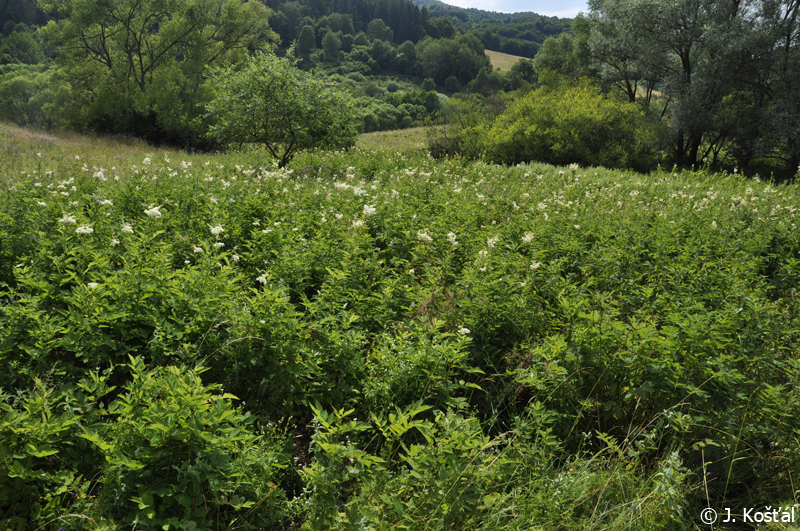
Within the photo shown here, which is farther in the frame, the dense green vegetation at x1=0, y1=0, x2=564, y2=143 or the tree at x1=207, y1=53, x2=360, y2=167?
the dense green vegetation at x1=0, y1=0, x2=564, y2=143

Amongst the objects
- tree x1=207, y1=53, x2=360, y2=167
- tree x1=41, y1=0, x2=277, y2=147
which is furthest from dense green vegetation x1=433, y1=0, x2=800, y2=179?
tree x1=41, y1=0, x2=277, y2=147

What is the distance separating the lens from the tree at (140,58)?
27.3m

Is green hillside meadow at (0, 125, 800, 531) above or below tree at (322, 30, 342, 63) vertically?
below

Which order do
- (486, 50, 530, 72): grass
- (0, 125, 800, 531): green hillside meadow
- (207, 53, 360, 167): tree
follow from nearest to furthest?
1. (0, 125, 800, 531): green hillside meadow
2. (207, 53, 360, 167): tree
3. (486, 50, 530, 72): grass

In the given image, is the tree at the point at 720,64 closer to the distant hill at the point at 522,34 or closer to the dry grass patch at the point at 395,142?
the dry grass patch at the point at 395,142

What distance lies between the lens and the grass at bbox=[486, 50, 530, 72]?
104 meters

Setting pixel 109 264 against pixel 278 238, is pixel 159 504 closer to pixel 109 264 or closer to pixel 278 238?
pixel 109 264

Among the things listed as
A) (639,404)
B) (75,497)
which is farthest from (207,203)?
(639,404)

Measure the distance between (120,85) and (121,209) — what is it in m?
30.4

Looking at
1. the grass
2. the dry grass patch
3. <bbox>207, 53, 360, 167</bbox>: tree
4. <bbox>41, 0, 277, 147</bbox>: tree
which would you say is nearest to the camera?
<bbox>207, 53, 360, 167</bbox>: tree

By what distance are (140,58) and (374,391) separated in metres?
38.8

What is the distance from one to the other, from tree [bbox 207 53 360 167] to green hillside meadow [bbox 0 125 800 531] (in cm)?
934

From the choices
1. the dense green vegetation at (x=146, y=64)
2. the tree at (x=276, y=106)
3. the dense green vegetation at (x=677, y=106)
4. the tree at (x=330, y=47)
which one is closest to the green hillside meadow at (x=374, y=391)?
the tree at (x=276, y=106)

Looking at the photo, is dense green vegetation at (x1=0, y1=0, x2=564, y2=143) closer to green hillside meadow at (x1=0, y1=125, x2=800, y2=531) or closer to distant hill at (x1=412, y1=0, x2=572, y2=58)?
green hillside meadow at (x1=0, y1=125, x2=800, y2=531)
